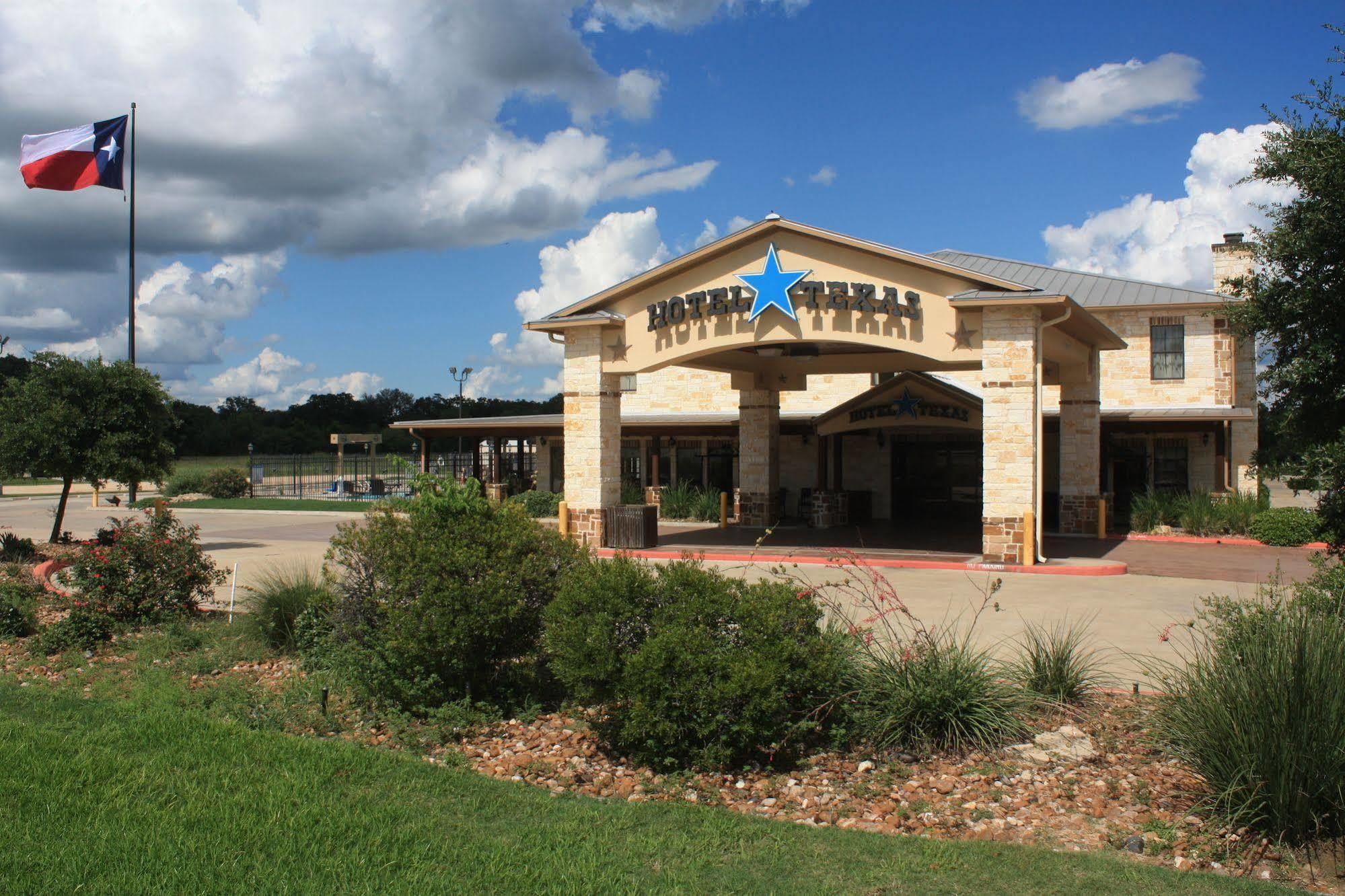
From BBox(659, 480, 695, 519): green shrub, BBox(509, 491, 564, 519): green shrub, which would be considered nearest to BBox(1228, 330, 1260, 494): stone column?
BBox(659, 480, 695, 519): green shrub

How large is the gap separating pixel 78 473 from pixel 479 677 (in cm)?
1351

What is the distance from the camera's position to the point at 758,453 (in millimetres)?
25656

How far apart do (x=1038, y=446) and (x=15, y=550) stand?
1744cm

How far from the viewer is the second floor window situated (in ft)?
87.4

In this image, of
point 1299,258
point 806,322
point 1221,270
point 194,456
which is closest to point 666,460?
point 806,322

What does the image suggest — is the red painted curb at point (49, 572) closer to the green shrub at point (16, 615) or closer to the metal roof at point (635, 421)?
the green shrub at point (16, 615)

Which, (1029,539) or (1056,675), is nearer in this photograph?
(1056,675)

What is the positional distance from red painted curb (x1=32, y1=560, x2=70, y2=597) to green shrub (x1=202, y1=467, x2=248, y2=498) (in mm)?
25760

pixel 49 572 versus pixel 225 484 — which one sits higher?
pixel 225 484

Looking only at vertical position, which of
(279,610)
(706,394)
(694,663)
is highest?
(706,394)

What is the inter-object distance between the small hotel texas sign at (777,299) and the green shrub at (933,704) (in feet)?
38.2

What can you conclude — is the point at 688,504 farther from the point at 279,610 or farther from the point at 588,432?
the point at 279,610

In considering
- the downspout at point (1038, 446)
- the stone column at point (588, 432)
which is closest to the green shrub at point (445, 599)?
the downspout at point (1038, 446)

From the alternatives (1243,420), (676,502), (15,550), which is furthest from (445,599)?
(1243,420)
